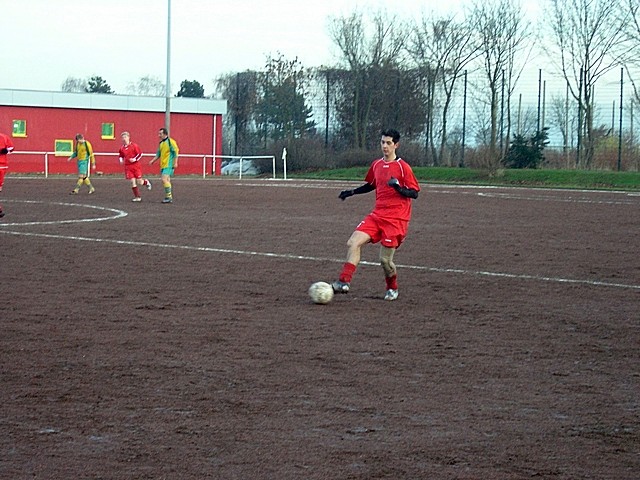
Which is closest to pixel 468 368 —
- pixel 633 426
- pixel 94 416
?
pixel 633 426

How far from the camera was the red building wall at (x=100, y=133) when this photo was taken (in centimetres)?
5272

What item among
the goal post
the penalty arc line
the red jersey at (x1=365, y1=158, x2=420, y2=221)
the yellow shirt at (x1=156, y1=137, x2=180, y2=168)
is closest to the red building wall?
the goal post

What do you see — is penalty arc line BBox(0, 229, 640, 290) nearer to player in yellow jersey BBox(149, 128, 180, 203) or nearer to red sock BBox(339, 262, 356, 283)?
red sock BBox(339, 262, 356, 283)

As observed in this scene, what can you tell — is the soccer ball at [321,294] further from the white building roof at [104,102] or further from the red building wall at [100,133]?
the white building roof at [104,102]

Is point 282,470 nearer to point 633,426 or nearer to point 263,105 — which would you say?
point 633,426

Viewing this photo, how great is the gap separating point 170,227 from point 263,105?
144ft

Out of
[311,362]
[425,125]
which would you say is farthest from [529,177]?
[311,362]

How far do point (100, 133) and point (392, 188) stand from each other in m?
46.6

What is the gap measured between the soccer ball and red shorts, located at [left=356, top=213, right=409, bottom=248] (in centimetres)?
79

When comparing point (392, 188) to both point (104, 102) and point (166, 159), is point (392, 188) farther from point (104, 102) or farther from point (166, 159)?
point (104, 102)

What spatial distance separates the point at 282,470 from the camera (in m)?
5.04

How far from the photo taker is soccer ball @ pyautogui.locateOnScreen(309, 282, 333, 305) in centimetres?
1014

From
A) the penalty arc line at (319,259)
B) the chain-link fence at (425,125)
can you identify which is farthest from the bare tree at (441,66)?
the penalty arc line at (319,259)

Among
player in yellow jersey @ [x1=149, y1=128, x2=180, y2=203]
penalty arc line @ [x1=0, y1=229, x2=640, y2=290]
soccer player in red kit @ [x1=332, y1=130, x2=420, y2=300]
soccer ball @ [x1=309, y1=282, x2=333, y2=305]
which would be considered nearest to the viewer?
soccer ball @ [x1=309, y1=282, x2=333, y2=305]
